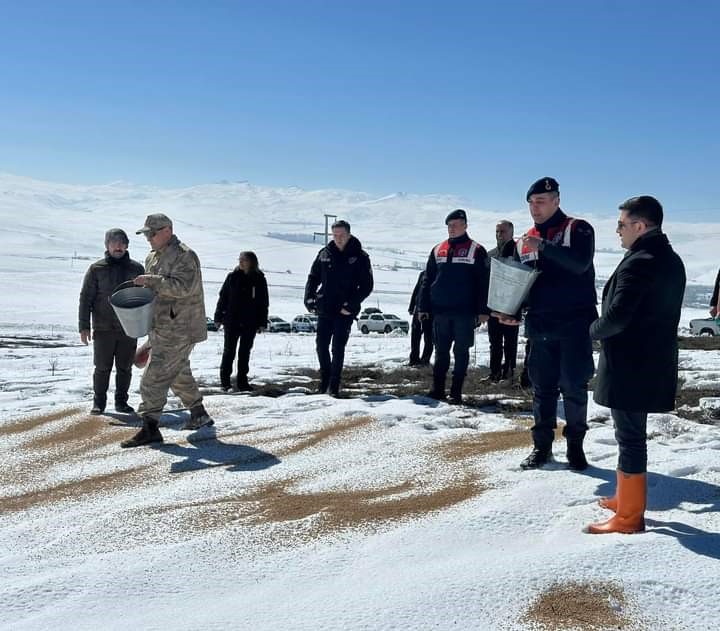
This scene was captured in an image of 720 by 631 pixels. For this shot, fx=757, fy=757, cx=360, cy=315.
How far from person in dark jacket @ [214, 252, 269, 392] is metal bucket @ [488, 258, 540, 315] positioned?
471 centimetres

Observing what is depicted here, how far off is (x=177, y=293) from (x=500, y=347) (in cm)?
501

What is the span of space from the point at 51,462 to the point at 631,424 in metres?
4.11

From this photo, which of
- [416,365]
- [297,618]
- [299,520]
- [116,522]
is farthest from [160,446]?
[416,365]

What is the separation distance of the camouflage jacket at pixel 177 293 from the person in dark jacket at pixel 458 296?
8.60 ft

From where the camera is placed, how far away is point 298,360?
1270 centimetres

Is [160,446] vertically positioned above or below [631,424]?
below

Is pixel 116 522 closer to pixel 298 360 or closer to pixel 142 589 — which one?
pixel 142 589

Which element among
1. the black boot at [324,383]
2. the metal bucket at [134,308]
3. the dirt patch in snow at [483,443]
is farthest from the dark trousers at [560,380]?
the black boot at [324,383]

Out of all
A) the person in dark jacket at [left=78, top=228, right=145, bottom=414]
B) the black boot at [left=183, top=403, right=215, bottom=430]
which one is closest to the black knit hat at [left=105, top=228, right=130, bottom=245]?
the person in dark jacket at [left=78, top=228, right=145, bottom=414]

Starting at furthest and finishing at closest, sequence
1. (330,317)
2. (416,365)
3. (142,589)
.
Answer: (416,365) → (330,317) → (142,589)

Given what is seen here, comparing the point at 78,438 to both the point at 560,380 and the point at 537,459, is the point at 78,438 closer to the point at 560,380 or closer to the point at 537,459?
the point at 537,459

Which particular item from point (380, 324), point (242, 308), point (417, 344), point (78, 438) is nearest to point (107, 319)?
point (78, 438)

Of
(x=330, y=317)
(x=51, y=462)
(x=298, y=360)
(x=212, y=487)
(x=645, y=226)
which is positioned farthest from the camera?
(x=298, y=360)

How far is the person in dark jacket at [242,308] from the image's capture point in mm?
9320
